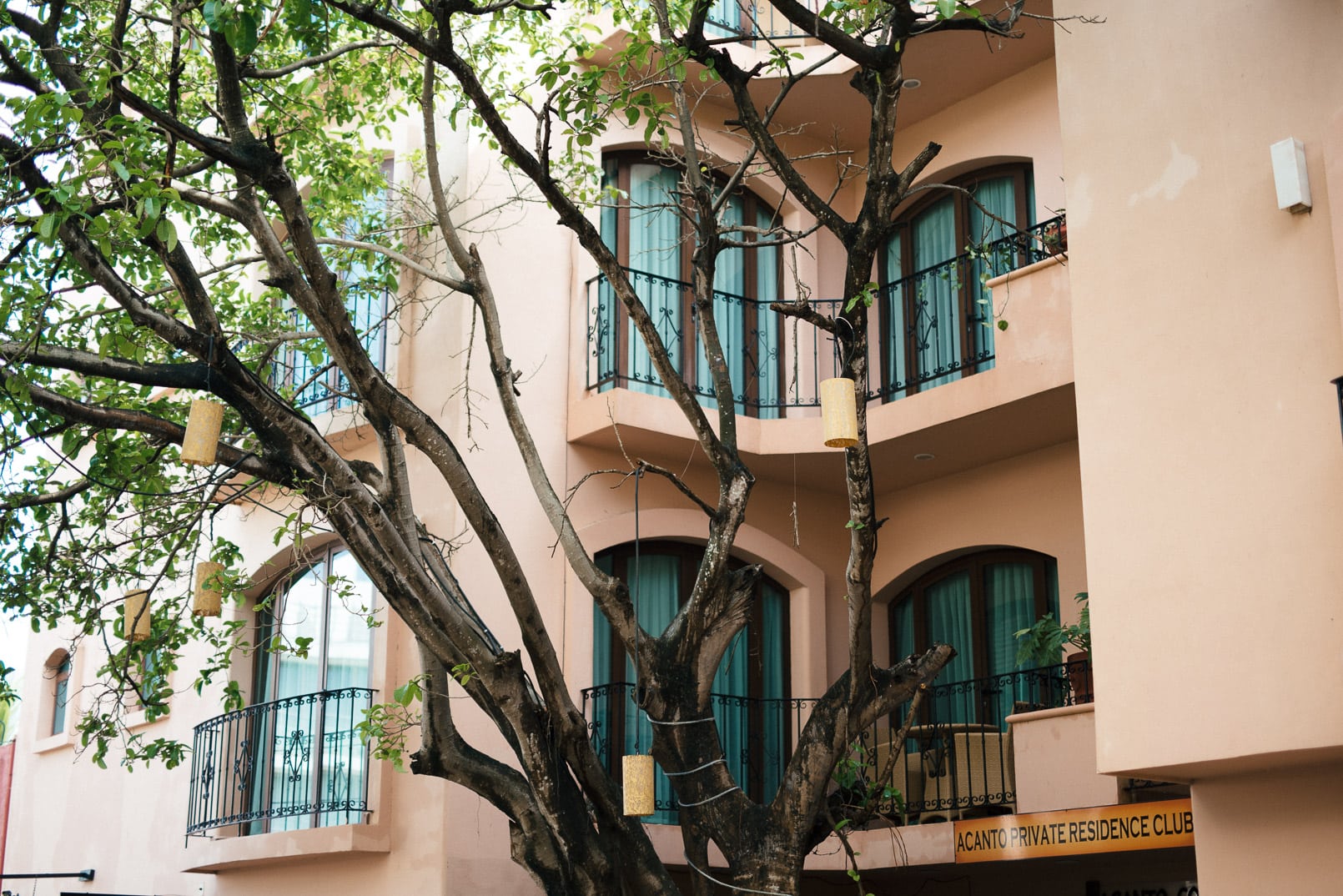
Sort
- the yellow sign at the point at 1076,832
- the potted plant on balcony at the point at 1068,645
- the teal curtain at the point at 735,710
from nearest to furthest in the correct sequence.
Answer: the yellow sign at the point at 1076,832
the potted plant on balcony at the point at 1068,645
the teal curtain at the point at 735,710

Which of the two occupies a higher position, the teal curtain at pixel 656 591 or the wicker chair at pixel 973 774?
the teal curtain at pixel 656 591

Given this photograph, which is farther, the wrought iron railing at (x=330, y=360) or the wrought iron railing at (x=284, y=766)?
the wrought iron railing at (x=330, y=360)

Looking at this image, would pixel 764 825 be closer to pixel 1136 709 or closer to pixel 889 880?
pixel 1136 709

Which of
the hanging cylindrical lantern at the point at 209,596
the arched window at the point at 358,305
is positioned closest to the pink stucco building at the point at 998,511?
the arched window at the point at 358,305

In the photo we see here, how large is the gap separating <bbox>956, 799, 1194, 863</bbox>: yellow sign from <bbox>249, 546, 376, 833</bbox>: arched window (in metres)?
4.73

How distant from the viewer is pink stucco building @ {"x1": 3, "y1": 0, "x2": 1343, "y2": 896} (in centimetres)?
727

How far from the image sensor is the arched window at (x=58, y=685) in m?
18.0

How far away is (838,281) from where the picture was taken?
14398 millimetres

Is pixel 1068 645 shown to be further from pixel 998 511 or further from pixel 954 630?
pixel 954 630

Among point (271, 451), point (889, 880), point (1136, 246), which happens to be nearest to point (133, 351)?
point (271, 451)

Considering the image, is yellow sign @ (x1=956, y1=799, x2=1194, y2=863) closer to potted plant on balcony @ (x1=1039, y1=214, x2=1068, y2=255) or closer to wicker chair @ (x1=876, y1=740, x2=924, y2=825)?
wicker chair @ (x1=876, y1=740, x2=924, y2=825)

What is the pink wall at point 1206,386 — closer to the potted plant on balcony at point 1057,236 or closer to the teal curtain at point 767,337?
the potted plant on balcony at point 1057,236

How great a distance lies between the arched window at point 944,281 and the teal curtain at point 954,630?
181 cm

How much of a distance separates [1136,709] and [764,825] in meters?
2.18
